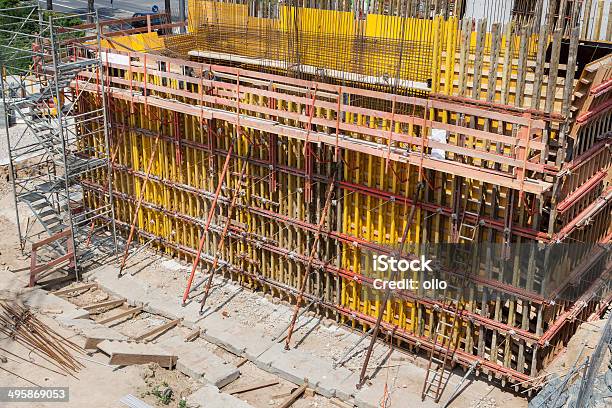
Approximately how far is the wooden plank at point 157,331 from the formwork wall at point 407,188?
236cm

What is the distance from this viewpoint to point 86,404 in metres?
13.4

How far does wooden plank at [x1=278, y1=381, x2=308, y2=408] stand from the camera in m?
13.9

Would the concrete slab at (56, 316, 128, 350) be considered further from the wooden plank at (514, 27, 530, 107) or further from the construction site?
the wooden plank at (514, 27, 530, 107)

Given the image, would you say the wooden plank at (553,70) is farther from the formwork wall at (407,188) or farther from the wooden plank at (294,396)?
the wooden plank at (294,396)

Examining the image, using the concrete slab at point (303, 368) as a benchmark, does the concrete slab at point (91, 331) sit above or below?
above

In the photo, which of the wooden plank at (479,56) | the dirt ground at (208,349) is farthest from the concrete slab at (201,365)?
the wooden plank at (479,56)

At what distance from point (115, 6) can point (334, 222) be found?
47.3m

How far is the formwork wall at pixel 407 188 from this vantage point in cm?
1330

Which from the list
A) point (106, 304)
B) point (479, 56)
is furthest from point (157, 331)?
point (479, 56)

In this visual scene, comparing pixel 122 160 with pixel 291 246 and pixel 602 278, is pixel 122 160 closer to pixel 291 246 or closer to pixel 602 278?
pixel 291 246

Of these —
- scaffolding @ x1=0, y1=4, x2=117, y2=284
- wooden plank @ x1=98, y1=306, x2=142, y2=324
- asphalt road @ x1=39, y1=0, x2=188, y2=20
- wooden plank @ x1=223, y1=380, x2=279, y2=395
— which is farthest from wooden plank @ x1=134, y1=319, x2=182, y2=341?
asphalt road @ x1=39, y1=0, x2=188, y2=20

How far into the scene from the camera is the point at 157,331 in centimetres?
1631

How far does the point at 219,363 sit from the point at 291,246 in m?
3.35

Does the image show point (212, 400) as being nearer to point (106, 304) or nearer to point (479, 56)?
point (106, 304)
